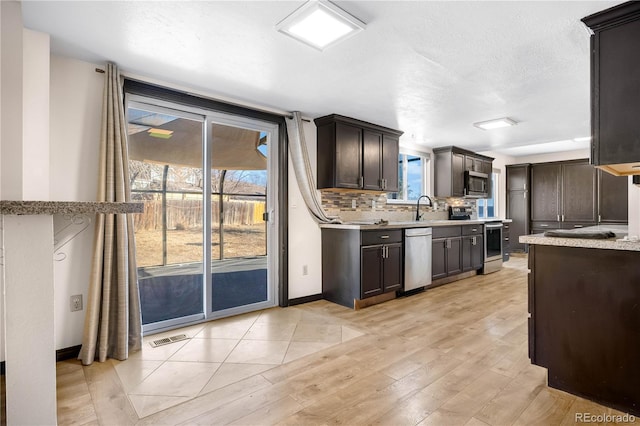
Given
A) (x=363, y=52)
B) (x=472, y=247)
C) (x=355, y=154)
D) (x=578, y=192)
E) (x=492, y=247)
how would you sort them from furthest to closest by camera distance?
(x=578, y=192) → (x=492, y=247) → (x=472, y=247) → (x=355, y=154) → (x=363, y=52)

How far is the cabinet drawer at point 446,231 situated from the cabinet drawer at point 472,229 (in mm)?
161

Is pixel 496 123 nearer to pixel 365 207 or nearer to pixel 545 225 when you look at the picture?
pixel 365 207

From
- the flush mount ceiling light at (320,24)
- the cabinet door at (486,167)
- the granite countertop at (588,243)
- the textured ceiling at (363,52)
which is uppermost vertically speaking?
the textured ceiling at (363,52)

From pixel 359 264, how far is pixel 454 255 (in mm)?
2126

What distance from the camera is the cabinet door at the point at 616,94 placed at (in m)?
1.83

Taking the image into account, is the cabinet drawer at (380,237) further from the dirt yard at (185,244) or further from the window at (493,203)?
the window at (493,203)

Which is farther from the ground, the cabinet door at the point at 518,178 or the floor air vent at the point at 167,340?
the cabinet door at the point at 518,178

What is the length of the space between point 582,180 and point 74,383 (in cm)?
878

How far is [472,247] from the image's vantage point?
5.51 m

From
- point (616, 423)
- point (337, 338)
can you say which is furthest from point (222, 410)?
point (616, 423)

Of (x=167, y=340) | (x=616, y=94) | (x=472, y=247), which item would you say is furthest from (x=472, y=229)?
(x=167, y=340)

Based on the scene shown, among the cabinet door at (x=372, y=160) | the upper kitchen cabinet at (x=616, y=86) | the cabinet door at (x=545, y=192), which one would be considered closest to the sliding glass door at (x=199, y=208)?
the cabinet door at (x=372, y=160)

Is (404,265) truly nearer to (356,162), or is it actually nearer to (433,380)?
(356,162)

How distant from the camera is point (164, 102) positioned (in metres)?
3.07
